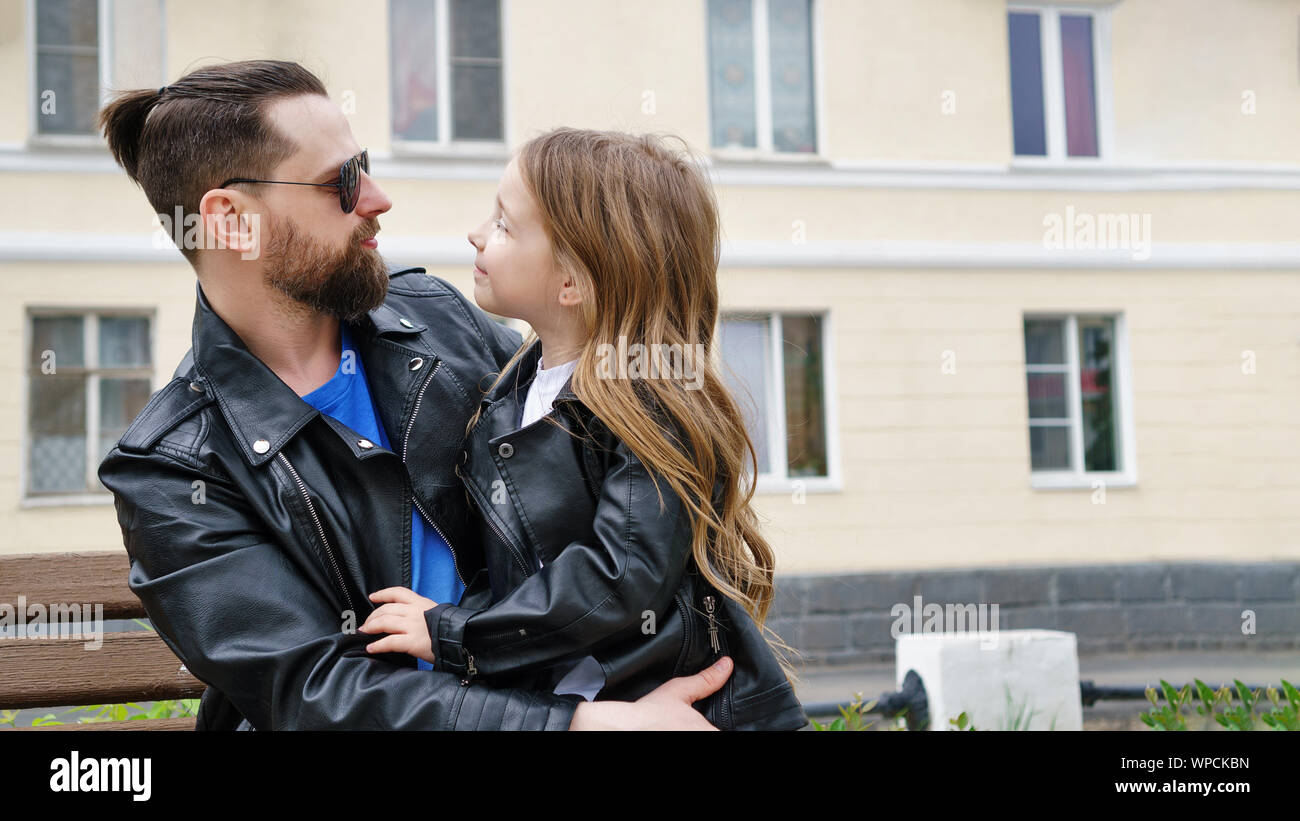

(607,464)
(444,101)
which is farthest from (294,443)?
(444,101)

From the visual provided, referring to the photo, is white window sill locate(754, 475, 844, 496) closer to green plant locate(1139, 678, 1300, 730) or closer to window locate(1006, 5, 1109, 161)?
window locate(1006, 5, 1109, 161)

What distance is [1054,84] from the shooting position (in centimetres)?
1158

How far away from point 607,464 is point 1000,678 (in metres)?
3.25

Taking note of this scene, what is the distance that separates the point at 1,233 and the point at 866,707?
848 centimetres

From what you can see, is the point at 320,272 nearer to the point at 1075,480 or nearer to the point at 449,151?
the point at 449,151

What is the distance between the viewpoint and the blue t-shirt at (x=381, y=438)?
212 cm

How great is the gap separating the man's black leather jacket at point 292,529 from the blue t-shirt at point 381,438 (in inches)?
1.0

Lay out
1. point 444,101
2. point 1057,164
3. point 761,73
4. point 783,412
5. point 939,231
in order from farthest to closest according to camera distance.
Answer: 1. point 1057,164
2. point 939,231
3. point 761,73
4. point 783,412
5. point 444,101

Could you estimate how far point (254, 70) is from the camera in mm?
2266

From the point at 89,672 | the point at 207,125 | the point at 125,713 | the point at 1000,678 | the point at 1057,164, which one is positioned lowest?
the point at 1000,678

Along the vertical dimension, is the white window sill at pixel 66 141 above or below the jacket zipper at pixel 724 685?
above

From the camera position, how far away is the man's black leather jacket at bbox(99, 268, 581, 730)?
1840 mm

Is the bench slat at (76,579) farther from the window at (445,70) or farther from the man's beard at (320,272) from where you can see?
the window at (445,70)

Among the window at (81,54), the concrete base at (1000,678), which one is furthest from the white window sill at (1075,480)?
the window at (81,54)
